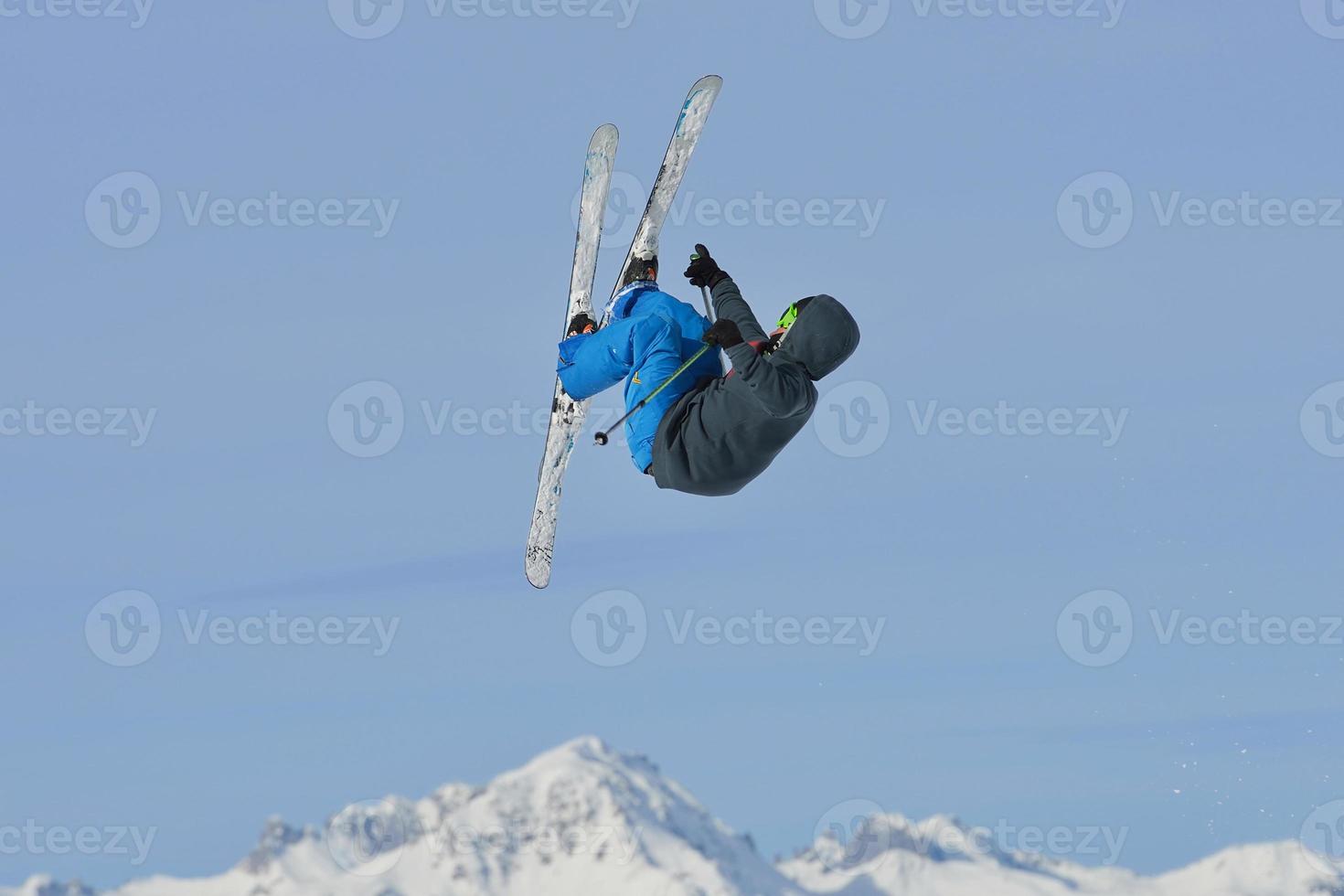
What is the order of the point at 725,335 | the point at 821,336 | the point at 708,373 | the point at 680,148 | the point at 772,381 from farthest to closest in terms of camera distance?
1. the point at 680,148
2. the point at 708,373
3. the point at 725,335
4. the point at 821,336
5. the point at 772,381

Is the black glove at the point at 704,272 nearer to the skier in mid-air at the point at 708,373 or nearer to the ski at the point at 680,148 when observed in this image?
the skier in mid-air at the point at 708,373

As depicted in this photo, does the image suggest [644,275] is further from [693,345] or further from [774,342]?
[774,342]

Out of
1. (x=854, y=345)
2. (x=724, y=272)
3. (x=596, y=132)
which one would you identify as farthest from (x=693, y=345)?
(x=596, y=132)

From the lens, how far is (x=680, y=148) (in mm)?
15789

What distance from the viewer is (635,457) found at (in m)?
13.4

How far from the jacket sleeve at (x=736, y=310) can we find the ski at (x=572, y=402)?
3.07 m

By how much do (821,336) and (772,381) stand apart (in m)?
0.50

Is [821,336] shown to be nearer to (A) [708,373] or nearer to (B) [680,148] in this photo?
(A) [708,373]

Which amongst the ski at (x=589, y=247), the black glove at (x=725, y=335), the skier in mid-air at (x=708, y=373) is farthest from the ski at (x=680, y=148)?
the black glove at (x=725, y=335)

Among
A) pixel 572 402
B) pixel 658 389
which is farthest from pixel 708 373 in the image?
pixel 572 402

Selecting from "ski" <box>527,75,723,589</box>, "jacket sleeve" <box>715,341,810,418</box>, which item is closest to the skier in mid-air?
"jacket sleeve" <box>715,341,810,418</box>

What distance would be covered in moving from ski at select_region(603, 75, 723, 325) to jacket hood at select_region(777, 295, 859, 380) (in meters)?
3.66

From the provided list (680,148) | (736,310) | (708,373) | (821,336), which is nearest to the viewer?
(821,336)

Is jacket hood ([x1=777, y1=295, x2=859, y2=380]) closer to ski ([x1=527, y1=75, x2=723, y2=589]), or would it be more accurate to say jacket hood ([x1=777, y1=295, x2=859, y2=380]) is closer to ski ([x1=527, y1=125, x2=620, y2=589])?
ski ([x1=527, y1=75, x2=723, y2=589])
